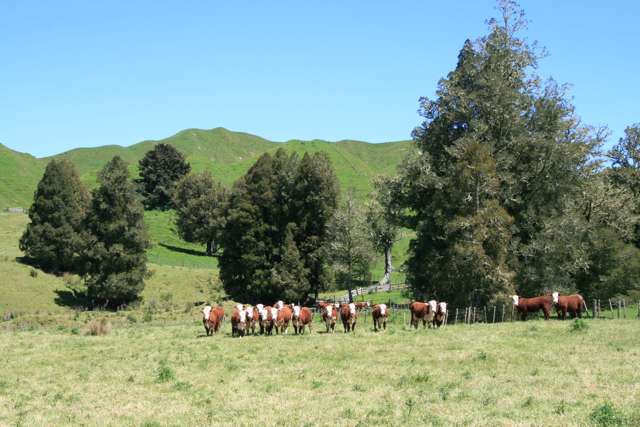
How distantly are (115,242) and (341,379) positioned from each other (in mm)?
48098

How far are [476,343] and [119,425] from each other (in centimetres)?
1513

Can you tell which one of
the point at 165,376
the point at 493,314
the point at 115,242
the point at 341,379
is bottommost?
the point at 165,376

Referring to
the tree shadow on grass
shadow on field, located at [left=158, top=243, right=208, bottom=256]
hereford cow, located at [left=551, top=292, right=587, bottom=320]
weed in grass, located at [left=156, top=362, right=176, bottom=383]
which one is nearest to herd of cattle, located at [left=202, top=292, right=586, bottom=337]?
hereford cow, located at [left=551, top=292, right=587, bottom=320]

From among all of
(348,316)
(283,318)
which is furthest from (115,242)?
(348,316)

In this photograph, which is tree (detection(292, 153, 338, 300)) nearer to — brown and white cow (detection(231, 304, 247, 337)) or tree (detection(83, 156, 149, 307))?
tree (detection(83, 156, 149, 307))

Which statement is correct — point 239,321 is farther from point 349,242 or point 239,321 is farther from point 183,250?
point 183,250

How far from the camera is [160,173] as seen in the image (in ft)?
414

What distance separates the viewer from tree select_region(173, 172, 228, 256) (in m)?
98.7

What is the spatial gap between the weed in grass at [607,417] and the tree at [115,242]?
5294 cm

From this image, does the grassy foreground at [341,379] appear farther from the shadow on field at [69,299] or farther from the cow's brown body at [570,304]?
the shadow on field at [69,299]

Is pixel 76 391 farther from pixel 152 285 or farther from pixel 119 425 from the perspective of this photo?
pixel 152 285

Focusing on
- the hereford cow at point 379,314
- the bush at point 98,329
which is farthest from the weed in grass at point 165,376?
the bush at point 98,329

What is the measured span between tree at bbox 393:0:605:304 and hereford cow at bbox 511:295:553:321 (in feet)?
4.65

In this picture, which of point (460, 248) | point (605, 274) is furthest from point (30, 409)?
point (605, 274)
